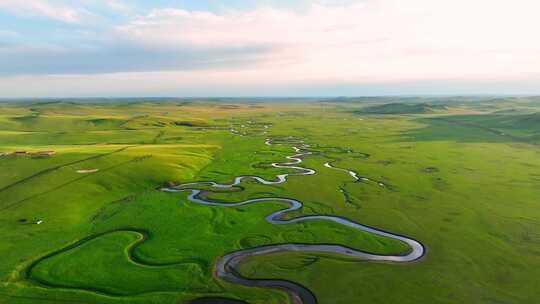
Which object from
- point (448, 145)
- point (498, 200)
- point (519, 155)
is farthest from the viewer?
point (448, 145)

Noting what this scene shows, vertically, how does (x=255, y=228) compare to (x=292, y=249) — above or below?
above

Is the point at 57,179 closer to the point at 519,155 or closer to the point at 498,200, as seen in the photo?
the point at 498,200

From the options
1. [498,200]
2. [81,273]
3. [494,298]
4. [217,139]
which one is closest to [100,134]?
[217,139]

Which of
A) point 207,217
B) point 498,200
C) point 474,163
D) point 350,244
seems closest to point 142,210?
point 207,217

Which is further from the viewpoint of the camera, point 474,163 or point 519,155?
point 519,155

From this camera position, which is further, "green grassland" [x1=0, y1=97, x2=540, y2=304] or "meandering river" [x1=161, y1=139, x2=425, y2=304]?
"meandering river" [x1=161, y1=139, x2=425, y2=304]

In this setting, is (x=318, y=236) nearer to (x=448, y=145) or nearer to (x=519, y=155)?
(x=519, y=155)

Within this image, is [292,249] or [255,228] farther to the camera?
[255,228]

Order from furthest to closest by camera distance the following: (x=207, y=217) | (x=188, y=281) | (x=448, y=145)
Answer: (x=448, y=145)
(x=207, y=217)
(x=188, y=281)

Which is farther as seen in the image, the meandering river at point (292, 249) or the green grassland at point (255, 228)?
the meandering river at point (292, 249)
